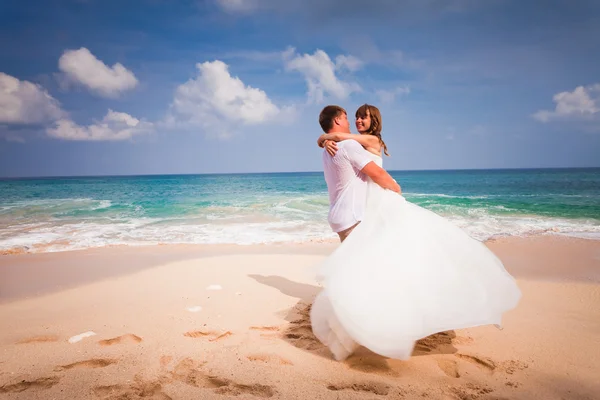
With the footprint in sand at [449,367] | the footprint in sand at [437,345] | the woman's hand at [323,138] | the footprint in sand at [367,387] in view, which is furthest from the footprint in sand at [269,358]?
the woman's hand at [323,138]

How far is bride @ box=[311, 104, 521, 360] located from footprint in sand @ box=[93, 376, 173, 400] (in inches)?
57.0

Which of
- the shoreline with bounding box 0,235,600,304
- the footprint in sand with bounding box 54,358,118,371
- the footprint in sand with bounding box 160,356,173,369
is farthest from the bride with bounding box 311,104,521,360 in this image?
the shoreline with bounding box 0,235,600,304

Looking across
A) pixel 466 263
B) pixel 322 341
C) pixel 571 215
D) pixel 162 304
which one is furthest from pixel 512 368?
pixel 571 215

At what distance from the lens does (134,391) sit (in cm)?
253

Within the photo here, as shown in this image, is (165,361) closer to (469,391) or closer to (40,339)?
(40,339)

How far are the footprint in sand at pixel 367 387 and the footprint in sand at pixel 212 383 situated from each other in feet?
1.65

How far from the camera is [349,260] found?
2879 millimetres

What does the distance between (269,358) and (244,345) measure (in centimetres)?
41

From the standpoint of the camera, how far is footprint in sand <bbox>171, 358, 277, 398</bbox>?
2.55 m

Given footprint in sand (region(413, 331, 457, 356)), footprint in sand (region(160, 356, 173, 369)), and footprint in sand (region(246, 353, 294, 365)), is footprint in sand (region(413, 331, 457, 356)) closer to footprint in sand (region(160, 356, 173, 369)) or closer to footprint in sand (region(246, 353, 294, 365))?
footprint in sand (region(246, 353, 294, 365))

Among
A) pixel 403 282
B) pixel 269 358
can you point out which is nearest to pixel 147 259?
pixel 269 358

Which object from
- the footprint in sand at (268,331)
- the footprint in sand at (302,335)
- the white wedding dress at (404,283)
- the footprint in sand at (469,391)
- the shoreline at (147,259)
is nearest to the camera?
the footprint in sand at (469,391)

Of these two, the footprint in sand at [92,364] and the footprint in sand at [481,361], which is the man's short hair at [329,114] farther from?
the footprint in sand at [92,364]

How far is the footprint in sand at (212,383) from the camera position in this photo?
8.37 feet
